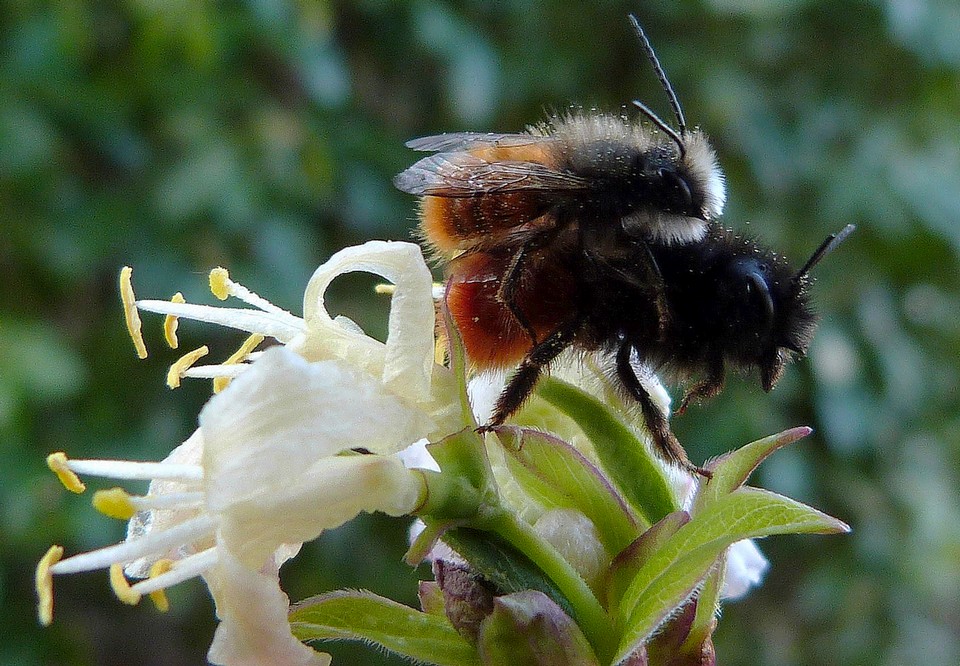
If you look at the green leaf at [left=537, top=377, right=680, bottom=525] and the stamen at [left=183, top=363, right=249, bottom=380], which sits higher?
the stamen at [left=183, top=363, right=249, bottom=380]

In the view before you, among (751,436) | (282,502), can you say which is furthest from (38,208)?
(282,502)

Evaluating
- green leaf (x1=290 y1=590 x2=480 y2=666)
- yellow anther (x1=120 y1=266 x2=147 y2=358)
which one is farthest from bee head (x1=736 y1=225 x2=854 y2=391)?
yellow anther (x1=120 y1=266 x2=147 y2=358)

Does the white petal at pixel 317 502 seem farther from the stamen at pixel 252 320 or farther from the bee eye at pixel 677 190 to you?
the bee eye at pixel 677 190

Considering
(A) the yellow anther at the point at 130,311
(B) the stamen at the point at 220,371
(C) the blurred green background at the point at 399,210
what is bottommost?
(C) the blurred green background at the point at 399,210

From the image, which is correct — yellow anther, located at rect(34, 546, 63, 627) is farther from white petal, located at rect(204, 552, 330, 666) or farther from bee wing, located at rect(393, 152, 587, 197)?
bee wing, located at rect(393, 152, 587, 197)

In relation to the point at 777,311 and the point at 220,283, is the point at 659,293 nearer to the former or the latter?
the point at 777,311

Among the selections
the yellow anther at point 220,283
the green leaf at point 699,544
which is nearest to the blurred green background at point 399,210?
the yellow anther at point 220,283
